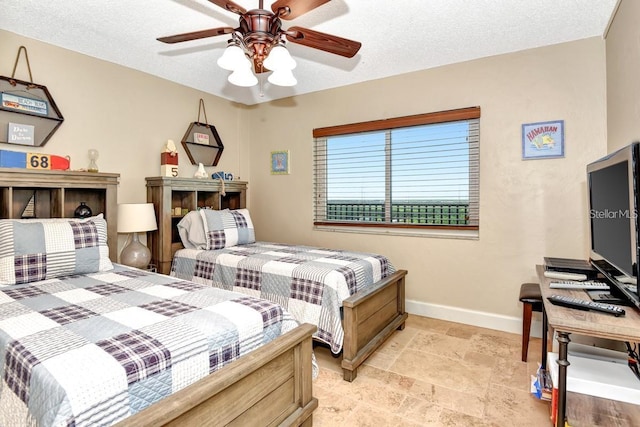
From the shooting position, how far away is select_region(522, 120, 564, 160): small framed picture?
2.83 metres

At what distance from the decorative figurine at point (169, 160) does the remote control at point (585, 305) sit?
3306 millimetres

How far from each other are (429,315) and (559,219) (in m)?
1.41

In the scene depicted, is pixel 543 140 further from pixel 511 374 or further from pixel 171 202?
pixel 171 202

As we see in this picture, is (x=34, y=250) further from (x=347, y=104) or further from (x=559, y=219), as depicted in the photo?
(x=559, y=219)

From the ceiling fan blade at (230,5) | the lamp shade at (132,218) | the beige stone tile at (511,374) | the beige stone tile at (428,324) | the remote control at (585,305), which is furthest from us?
the beige stone tile at (428,324)

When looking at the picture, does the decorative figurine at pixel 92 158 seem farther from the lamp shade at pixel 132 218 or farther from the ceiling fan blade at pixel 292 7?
the ceiling fan blade at pixel 292 7

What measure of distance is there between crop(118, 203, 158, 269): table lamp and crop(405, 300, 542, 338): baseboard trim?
254 cm

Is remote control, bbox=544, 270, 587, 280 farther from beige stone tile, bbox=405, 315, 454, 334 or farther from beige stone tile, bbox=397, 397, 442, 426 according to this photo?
beige stone tile, bbox=405, 315, 454, 334

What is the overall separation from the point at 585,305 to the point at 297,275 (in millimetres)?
1641

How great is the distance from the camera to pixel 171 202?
3.60 meters

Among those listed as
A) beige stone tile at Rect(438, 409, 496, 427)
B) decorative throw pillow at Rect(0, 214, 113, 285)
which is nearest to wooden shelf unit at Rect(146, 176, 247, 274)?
decorative throw pillow at Rect(0, 214, 113, 285)

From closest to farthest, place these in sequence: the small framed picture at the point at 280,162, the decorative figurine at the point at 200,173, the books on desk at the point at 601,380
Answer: the books on desk at the point at 601,380
the decorative figurine at the point at 200,173
the small framed picture at the point at 280,162

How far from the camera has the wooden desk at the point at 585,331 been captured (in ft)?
4.51

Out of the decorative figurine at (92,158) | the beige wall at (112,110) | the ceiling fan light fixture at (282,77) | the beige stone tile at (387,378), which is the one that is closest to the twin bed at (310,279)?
the beige stone tile at (387,378)
